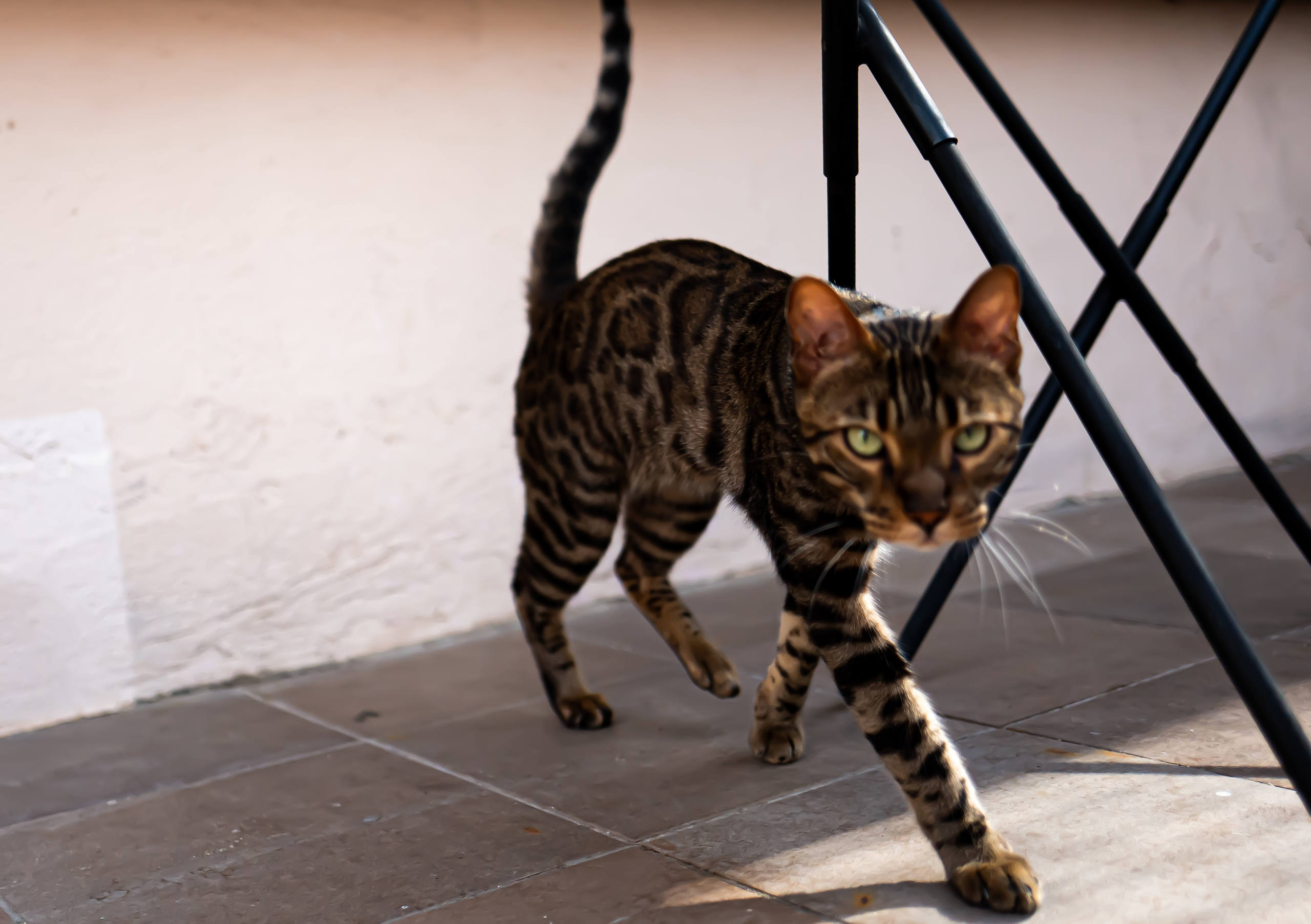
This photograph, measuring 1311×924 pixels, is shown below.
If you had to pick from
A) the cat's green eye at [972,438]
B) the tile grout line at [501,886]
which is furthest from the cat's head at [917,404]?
the tile grout line at [501,886]

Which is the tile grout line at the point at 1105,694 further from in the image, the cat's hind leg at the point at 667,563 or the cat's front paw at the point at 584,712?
the cat's front paw at the point at 584,712

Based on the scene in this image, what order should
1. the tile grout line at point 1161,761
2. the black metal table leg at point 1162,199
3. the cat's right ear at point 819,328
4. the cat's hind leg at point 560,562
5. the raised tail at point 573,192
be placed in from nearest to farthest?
1. the cat's right ear at point 819,328
2. the tile grout line at point 1161,761
3. the black metal table leg at point 1162,199
4. the cat's hind leg at point 560,562
5. the raised tail at point 573,192

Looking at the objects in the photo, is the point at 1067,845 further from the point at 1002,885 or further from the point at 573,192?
the point at 573,192

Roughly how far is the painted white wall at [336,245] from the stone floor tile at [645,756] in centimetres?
102

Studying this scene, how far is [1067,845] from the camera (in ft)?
7.84

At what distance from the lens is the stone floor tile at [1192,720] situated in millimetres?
2770

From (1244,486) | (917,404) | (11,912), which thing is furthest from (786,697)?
(1244,486)

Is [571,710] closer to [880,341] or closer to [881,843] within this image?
[881,843]

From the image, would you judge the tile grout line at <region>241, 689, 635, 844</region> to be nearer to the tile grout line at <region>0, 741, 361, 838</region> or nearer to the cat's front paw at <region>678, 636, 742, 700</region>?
the tile grout line at <region>0, 741, 361, 838</region>

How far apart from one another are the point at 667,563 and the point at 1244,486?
3895 mm

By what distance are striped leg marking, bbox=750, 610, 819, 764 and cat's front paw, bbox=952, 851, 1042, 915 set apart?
2.47 feet

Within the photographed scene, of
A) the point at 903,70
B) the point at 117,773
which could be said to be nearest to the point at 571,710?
the point at 117,773

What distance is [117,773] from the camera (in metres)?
3.25

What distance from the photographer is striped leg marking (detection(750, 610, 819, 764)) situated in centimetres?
291
